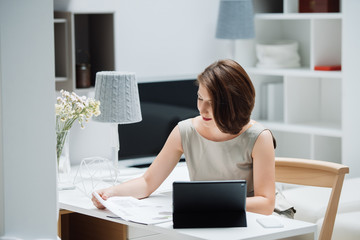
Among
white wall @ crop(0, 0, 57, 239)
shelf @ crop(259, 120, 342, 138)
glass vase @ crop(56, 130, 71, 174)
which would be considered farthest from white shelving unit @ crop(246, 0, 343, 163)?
white wall @ crop(0, 0, 57, 239)

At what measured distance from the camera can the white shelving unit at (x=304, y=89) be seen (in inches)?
173

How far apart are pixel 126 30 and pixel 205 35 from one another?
614 millimetres

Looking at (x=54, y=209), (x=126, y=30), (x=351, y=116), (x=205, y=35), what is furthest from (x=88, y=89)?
(x=54, y=209)

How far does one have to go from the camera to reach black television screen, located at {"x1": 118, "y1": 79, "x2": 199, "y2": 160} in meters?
4.02

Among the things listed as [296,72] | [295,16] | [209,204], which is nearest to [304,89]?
[296,72]

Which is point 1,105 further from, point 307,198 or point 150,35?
point 150,35

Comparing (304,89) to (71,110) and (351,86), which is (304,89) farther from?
(71,110)

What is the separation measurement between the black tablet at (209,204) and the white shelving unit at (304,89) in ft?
7.53

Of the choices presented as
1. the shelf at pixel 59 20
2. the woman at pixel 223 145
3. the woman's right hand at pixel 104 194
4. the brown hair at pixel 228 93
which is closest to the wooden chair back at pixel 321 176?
the woman at pixel 223 145

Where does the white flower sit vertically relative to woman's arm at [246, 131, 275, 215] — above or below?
above

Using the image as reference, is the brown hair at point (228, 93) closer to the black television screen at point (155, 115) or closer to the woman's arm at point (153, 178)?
the woman's arm at point (153, 178)

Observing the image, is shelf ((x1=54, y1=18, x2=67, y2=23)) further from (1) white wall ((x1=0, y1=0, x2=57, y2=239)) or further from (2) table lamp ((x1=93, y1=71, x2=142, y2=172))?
(1) white wall ((x1=0, y1=0, x2=57, y2=239))

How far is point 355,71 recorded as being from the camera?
4148 millimetres

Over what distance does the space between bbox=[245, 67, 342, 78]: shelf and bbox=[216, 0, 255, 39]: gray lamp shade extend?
1.08 ft
